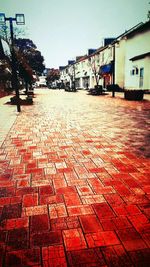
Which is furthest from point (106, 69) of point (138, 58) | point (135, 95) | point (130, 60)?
point (135, 95)

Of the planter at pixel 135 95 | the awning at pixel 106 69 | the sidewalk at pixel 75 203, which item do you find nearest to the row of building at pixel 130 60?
the awning at pixel 106 69

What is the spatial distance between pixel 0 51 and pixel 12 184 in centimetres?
1379

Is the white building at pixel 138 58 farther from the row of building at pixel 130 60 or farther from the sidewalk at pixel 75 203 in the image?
the sidewalk at pixel 75 203

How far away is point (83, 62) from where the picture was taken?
1866 inches

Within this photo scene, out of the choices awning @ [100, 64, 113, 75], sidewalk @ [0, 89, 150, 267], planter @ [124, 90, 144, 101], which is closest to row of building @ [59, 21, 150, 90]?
awning @ [100, 64, 113, 75]

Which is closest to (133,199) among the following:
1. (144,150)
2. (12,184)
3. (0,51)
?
(12,184)

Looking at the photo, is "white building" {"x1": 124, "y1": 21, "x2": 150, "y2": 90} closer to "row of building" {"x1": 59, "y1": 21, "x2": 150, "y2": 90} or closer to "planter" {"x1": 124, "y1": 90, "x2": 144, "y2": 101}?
"row of building" {"x1": 59, "y1": 21, "x2": 150, "y2": 90}

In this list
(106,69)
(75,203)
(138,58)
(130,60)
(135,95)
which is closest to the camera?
(75,203)

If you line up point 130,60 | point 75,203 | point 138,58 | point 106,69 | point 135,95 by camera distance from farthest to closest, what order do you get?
1. point 106,69
2. point 130,60
3. point 138,58
4. point 135,95
5. point 75,203

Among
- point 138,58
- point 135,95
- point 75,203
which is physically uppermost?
point 138,58

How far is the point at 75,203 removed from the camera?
9.97ft

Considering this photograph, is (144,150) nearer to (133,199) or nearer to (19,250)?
(133,199)

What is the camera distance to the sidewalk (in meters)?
2.15

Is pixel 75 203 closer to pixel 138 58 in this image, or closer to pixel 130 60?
pixel 138 58
